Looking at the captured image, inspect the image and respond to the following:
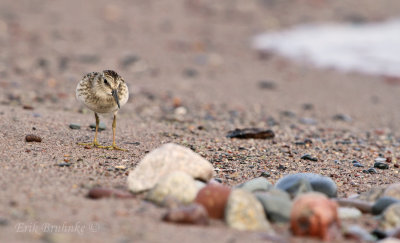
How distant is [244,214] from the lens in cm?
401

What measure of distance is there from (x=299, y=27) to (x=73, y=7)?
287 inches

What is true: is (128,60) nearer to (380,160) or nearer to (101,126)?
(101,126)

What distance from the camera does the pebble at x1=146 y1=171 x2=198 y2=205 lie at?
4.33 meters

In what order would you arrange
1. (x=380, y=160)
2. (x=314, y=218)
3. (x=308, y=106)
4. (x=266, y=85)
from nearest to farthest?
(x=314, y=218) → (x=380, y=160) → (x=308, y=106) → (x=266, y=85)

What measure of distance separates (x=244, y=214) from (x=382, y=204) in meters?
1.18

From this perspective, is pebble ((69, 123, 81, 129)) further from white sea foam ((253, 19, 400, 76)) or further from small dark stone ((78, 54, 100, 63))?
white sea foam ((253, 19, 400, 76))

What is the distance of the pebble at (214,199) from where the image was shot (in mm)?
4148

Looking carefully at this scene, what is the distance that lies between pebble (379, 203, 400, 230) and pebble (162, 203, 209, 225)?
1303 mm

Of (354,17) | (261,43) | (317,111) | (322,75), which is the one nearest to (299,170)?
(317,111)

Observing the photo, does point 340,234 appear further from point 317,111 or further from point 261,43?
point 261,43

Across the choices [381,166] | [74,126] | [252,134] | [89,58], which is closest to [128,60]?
[89,58]

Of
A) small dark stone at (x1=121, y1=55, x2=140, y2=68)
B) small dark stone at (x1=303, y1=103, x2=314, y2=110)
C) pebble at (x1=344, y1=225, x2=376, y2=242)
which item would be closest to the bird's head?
pebble at (x1=344, y1=225, x2=376, y2=242)

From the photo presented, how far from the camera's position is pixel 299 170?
5.99 m

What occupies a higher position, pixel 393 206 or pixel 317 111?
pixel 317 111
